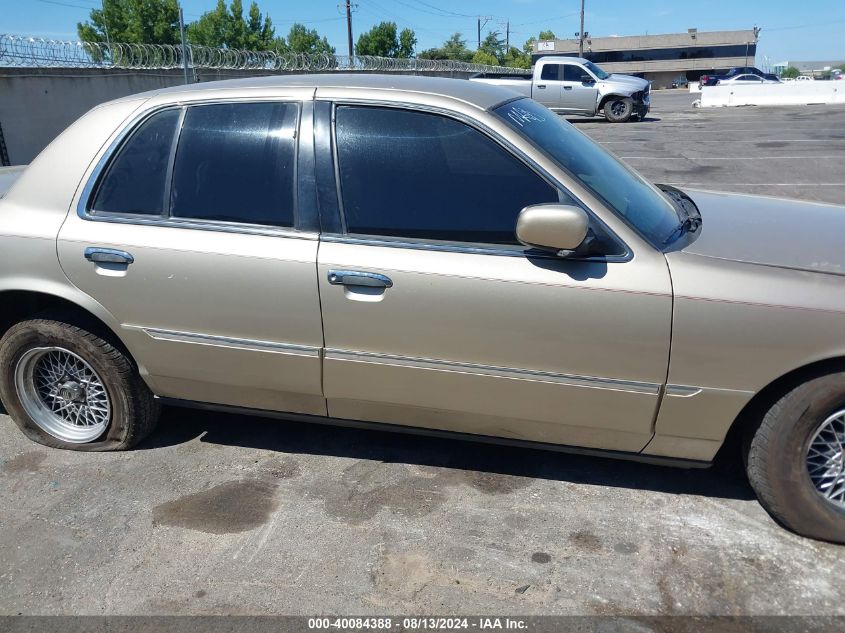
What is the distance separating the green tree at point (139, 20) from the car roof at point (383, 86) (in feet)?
195

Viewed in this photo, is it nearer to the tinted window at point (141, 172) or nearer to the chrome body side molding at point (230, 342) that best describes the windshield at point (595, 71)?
the tinted window at point (141, 172)

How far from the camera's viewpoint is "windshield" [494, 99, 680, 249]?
3.04 metres

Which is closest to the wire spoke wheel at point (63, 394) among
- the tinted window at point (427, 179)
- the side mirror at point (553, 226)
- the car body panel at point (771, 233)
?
the tinted window at point (427, 179)

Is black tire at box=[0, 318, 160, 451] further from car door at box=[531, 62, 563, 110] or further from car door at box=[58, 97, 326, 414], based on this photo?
car door at box=[531, 62, 563, 110]

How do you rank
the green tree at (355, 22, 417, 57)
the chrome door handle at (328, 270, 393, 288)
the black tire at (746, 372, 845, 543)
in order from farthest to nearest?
the green tree at (355, 22, 417, 57)
the chrome door handle at (328, 270, 393, 288)
the black tire at (746, 372, 845, 543)

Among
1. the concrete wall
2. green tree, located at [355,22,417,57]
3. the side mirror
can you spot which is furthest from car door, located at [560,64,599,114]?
green tree, located at [355,22,417,57]

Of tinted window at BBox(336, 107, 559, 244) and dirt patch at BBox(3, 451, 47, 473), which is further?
dirt patch at BBox(3, 451, 47, 473)

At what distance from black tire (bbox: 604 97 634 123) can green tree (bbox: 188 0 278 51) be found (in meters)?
53.4

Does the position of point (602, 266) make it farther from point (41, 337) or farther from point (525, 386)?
point (41, 337)

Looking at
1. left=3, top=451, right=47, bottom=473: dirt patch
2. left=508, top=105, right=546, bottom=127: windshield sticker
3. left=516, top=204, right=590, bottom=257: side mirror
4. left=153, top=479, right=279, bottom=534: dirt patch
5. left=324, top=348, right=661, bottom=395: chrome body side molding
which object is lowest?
left=153, top=479, right=279, bottom=534: dirt patch

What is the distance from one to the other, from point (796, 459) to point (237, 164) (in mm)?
2658

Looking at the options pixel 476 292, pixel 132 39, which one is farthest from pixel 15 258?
pixel 132 39

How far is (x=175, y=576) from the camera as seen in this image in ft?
9.43

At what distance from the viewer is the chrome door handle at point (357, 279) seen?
3004 mm
